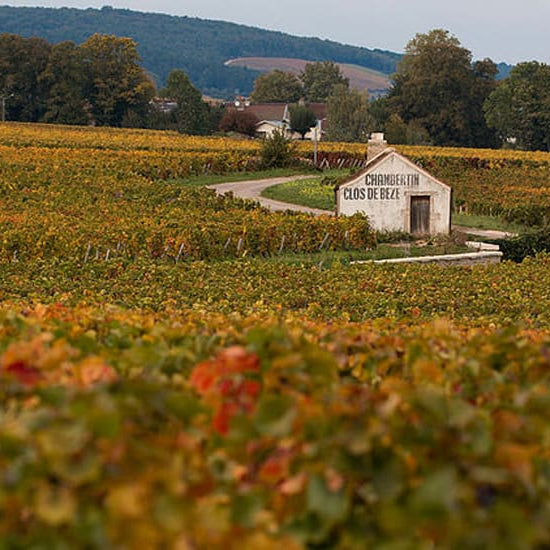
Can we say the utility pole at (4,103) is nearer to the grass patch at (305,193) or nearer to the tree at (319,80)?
the grass patch at (305,193)

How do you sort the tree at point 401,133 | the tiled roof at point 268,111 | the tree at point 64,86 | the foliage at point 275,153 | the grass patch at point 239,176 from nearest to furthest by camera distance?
the grass patch at point 239,176
the foliage at point 275,153
the tree at point 401,133
the tree at point 64,86
the tiled roof at point 268,111

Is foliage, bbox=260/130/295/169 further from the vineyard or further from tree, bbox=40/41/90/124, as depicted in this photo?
the vineyard

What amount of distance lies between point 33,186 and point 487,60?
84.9 metres

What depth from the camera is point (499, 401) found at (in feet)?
13.0

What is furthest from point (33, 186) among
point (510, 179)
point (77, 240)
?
point (510, 179)

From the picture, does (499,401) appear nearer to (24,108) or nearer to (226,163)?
(226,163)

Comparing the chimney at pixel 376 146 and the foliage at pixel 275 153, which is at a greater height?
the chimney at pixel 376 146

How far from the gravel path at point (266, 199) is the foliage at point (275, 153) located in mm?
2879

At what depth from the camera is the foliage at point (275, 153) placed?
59.9 metres

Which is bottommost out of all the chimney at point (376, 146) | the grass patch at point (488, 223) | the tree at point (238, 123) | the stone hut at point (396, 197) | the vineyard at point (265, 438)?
the grass patch at point (488, 223)

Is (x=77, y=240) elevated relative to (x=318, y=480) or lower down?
lower down

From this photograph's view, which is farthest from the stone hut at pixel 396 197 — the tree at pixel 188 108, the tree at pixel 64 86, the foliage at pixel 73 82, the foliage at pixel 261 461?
the foliage at pixel 73 82

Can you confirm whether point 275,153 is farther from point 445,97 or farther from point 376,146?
point 445,97

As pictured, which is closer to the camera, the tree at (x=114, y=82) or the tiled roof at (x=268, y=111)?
the tree at (x=114, y=82)
